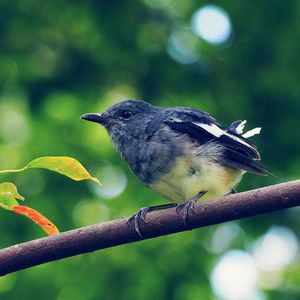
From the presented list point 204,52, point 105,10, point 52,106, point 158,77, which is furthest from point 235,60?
point 52,106

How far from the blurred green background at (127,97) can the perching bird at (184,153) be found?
4.92 feet

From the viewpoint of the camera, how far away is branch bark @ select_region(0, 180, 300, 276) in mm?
2492

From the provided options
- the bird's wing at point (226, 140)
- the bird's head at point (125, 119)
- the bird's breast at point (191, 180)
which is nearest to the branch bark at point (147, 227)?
the bird's breast at point (191, 180)

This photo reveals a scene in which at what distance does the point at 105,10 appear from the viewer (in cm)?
729

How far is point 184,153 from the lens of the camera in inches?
159

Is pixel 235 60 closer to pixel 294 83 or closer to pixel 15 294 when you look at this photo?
pixel 294 83

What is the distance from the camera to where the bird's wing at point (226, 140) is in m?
4.09

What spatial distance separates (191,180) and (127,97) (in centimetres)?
318

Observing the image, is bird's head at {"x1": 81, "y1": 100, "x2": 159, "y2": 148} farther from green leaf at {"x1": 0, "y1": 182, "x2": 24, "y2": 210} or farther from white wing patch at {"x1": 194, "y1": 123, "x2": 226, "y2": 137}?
green leaf at {"x1": 0, "y1": 182, "x2": 24, "y2": 210}

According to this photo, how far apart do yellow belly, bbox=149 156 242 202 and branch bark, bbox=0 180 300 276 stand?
1170 millimetres

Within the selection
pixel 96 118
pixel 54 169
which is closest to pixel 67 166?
pixel 54 169

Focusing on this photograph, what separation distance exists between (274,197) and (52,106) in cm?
440

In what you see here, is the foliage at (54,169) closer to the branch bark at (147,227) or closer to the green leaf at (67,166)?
the green leaf at (67,166)

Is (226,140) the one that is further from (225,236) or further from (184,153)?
(225,236)
